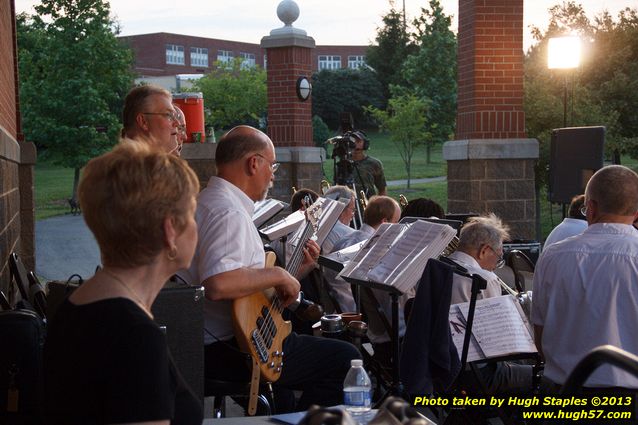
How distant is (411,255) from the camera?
447cm

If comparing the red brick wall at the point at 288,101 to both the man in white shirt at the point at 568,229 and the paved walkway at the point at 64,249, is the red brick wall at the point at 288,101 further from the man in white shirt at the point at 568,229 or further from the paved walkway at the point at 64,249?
the man in white shirt at the point at 568,229

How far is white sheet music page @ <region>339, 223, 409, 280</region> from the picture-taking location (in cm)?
466

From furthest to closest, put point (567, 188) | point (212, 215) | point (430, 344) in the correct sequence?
point (567, 188)
point (430, 344)
point (212, 215)

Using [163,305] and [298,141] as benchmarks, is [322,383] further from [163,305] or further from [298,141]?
[298,141]

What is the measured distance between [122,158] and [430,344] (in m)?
2.71

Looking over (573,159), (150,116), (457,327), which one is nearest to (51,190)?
(573,159)

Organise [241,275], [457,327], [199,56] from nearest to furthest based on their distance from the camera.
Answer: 1. [241,275]
2. [457,327]
3. [199,56]

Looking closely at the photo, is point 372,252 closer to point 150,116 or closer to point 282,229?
point 282,229

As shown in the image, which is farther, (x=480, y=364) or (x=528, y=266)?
(x=528, y=266)

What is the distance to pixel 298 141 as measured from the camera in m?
14.1

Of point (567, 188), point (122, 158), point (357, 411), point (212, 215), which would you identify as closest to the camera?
point (122, 158)

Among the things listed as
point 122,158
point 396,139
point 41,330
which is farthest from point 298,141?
point 396,139

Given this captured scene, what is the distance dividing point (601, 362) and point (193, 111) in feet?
25.1

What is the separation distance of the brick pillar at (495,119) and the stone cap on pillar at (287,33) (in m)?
4.23
